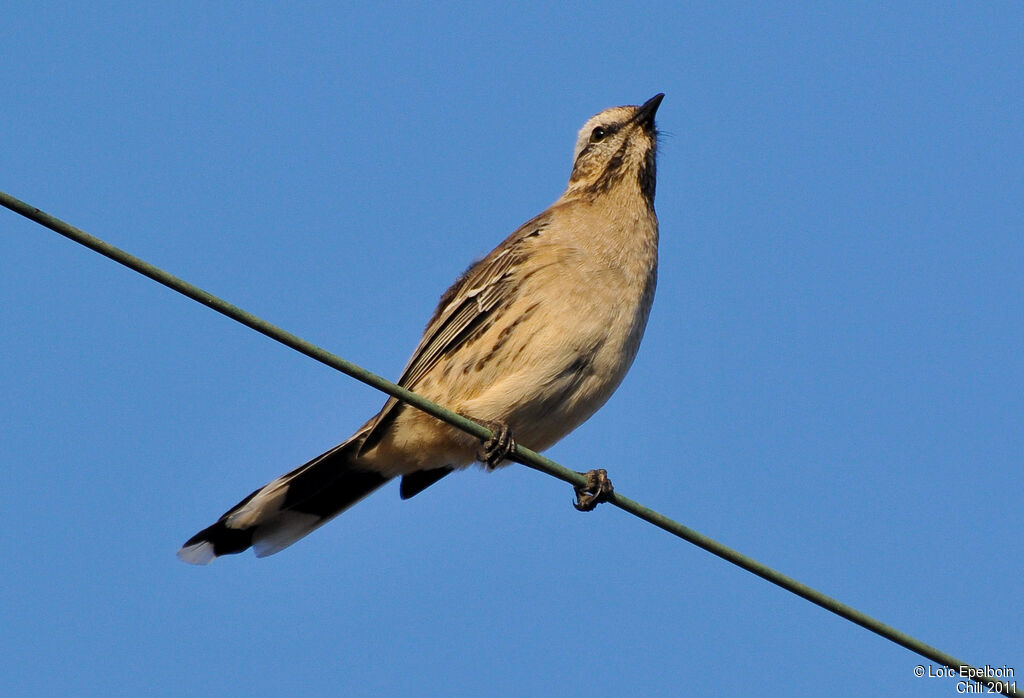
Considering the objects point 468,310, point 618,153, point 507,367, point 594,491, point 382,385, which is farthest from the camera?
point 618,153

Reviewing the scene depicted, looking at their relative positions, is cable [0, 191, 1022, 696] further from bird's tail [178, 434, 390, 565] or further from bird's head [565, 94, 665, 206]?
bird's head [565, 94, 665, 206]

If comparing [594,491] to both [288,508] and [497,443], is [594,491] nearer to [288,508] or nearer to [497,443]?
[497,443]

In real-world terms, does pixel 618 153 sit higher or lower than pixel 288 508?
higher

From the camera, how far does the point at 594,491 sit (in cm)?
828

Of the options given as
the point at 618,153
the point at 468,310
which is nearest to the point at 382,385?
the point at 468,310

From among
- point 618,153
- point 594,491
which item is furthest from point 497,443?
point 618,153

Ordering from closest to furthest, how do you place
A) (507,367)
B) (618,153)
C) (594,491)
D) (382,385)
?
(382,385) → (594,491) → (507,367) → (618,153)

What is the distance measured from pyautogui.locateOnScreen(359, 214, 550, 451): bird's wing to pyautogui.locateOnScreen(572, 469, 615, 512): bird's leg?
5.05ft

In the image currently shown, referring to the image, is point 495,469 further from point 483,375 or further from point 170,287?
point 170,287

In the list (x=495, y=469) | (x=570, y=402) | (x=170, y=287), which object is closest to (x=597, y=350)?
(x=570, y=402)

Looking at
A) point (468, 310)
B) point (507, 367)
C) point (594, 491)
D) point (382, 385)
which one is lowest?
point (382, 385)

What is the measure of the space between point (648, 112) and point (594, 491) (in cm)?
423

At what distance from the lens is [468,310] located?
959cm

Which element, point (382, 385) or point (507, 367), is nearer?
point (382, 385)
